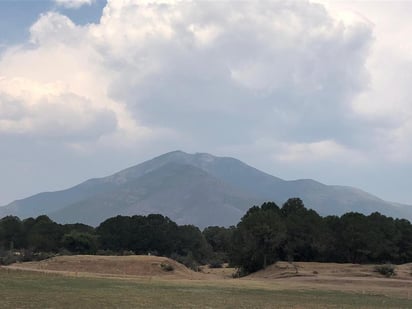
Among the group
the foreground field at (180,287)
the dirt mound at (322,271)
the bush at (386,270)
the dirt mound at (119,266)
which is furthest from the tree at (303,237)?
the dirt mound at (119,266)

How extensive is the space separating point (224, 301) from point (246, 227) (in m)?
45.0

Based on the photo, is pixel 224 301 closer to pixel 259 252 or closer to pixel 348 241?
pixel 259 252

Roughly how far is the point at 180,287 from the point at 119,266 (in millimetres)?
26380

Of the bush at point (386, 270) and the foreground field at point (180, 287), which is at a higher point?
the bush at point (386, 270)

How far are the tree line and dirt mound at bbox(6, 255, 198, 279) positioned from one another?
36.2ft

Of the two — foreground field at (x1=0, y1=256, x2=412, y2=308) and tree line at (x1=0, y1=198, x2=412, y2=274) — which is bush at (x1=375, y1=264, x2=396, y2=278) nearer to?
foreground field at (x1=0, y1=256, x2=412, y2=308)

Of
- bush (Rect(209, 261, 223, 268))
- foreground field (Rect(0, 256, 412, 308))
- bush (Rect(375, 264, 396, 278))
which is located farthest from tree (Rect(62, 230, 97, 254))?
bush (Rect(375, 264, 396, 278))

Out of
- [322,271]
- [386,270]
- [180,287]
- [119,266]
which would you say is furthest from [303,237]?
[180,287]

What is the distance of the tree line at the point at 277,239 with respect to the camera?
263 ft

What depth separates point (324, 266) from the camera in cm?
7462

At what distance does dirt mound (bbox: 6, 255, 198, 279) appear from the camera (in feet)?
236

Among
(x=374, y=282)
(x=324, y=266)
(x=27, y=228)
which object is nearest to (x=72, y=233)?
(x=27, y=228)

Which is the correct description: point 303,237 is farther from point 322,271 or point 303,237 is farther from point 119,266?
point 119,266

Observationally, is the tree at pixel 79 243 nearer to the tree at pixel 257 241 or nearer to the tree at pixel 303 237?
the tree at pixel 257 241
